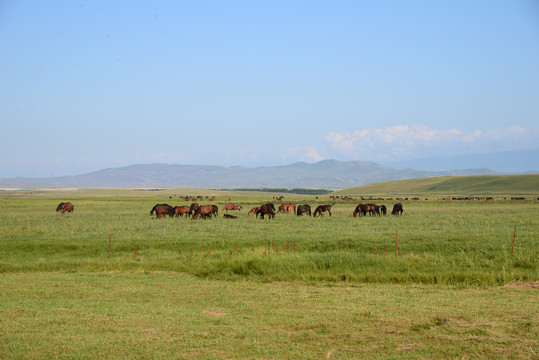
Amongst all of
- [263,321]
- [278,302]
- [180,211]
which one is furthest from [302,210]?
[263,321]

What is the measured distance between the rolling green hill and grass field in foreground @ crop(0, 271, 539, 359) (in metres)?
124

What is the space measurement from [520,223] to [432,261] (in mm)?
17685

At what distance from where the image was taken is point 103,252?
24328mm

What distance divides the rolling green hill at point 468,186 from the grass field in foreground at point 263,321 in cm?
12397

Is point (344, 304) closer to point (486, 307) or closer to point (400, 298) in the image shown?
point (400, 298)

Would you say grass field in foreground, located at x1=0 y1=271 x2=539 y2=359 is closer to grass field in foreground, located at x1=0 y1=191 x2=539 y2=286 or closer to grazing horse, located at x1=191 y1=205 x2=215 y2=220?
grass field in foreground, located at x1=0 y1=191 x2=539 y2=286

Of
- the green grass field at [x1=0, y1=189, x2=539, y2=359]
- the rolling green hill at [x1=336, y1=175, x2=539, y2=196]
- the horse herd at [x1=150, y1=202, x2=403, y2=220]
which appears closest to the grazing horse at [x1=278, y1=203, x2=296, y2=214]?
the horse herd at [x1=150, y1=202, x2=403, y2=220]

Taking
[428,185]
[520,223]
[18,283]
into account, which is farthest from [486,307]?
[428,185]

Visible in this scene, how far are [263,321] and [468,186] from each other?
152m

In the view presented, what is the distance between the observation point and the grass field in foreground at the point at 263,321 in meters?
8.95

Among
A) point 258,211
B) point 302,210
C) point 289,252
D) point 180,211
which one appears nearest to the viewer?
point 289,252

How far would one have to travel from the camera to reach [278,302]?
12984mm

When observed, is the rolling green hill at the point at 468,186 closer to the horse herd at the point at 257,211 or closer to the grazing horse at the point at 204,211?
the horse herd at the point at 257,211

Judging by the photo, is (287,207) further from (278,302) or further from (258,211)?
(278,302)
